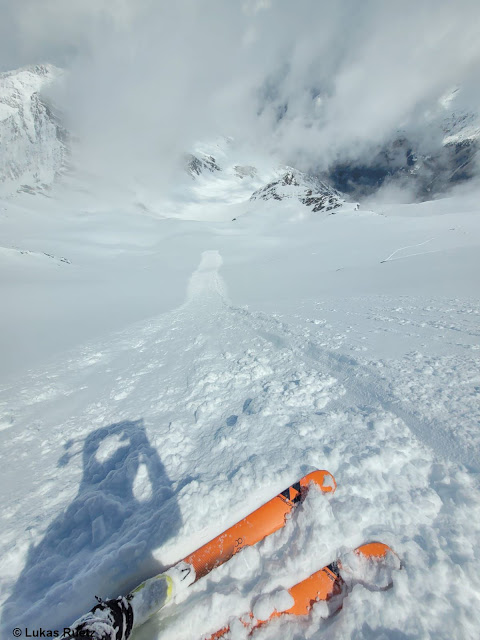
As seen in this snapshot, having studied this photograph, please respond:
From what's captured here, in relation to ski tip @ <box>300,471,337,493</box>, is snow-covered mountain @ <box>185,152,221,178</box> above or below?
above

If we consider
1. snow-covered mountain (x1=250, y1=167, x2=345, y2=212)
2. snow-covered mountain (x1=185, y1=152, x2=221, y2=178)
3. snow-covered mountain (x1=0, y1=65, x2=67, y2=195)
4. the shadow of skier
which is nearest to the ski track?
the shadow of skier

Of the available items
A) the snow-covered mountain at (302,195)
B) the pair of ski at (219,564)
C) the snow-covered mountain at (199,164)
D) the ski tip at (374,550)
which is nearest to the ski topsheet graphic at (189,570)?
the pair of ski at (219,564)

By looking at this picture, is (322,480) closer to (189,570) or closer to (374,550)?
(374,550)

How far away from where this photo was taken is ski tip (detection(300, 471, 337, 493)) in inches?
96.9

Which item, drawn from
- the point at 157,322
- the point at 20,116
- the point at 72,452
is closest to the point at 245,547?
the point at 72,452

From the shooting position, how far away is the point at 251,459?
303cm

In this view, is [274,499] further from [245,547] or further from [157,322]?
[157,322]

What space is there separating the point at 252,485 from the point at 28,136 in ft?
565

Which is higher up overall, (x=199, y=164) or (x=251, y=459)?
(x=199, y=164)

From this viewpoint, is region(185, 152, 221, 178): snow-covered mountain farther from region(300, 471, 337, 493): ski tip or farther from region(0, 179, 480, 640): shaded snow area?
region(300, 471, 337, 493): ski tip

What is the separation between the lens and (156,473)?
3.13 m

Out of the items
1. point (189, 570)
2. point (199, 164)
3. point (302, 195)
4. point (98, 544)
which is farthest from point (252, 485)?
point (199, 164)

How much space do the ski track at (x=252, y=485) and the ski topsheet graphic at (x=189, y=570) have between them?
10cm

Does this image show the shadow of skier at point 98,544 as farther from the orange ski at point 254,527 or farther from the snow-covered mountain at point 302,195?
the snow-covered mountain at point 302,195
